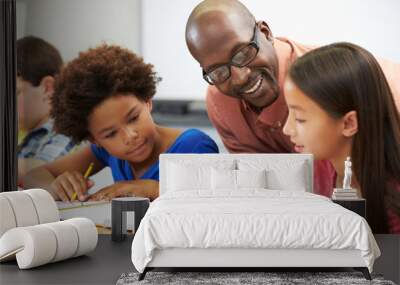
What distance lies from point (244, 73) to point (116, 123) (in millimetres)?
1455

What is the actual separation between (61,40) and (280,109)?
2467 millimetres

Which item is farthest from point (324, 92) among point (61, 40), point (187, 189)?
point (61, 40)

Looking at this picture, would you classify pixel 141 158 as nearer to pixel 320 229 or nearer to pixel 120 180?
pixel 120 180

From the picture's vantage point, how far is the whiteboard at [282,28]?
7527 mm

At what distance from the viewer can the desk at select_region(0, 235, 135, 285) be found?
527 cm

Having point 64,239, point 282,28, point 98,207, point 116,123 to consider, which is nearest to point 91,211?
point 98,207

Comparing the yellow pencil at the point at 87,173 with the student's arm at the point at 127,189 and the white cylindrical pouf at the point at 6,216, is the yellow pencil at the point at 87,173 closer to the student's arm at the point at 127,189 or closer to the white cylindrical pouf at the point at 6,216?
the student's arm at the point at 127,189

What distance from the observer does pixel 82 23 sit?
7.78m

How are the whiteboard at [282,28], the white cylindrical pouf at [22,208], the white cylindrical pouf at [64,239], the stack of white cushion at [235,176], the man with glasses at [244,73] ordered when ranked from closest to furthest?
the white cylindrical pouf at [64,239] → the white cylindrical pouf at [22,208] → the stack of white cushion at [235,176] → the man with glasses at [244,73] → the whiteboard at [282,28]

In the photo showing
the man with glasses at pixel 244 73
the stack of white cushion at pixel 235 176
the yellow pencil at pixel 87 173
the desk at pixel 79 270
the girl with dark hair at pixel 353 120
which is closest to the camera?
the desk at pixel 79 270

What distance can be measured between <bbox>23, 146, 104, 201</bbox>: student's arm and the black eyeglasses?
1.56 metres

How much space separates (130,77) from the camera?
7.69 metres

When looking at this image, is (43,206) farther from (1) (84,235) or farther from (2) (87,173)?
(2) (87,173)

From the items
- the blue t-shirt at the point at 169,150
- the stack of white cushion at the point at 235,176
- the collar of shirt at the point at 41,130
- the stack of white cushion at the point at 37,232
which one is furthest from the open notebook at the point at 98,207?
the stack of white cushion at the point at 37,232
